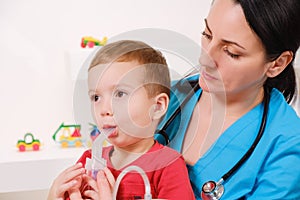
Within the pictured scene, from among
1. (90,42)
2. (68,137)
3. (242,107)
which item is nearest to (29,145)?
(68,137)

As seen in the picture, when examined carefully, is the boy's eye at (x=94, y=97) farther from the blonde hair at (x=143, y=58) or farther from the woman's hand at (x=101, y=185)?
the woman's hand at (x=101, y=185)

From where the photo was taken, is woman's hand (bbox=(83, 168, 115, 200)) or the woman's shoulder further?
the woman's shoulder

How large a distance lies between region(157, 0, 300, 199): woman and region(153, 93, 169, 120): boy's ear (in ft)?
0.24

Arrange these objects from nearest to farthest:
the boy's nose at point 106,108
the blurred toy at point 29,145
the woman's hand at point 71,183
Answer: the boy's nose at point 106,108, the woman's hand at point 71,183, the blurred toy at point 29,145

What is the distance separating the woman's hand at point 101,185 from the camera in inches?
33.0

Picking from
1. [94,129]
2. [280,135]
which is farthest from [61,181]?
[280,135]

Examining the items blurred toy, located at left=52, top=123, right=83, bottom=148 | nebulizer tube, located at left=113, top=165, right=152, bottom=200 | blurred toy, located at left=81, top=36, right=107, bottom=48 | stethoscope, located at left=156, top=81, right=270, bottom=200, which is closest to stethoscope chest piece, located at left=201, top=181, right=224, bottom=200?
stethoscope, located at left=156, top=81, right=270, bottom=200

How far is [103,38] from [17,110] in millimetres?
482

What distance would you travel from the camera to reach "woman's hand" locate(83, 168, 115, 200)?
838 millimetres

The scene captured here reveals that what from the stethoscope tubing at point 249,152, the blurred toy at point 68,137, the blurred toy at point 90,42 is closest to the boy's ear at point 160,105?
the stethoscope tubing at point 249,152

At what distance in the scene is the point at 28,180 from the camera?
6.13 ft

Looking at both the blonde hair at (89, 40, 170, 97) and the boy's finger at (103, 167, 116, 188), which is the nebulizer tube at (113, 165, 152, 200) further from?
the blonde hair at (89, 40, 170, 97)

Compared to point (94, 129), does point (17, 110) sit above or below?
below

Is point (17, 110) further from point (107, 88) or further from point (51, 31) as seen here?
point (107, 88)
